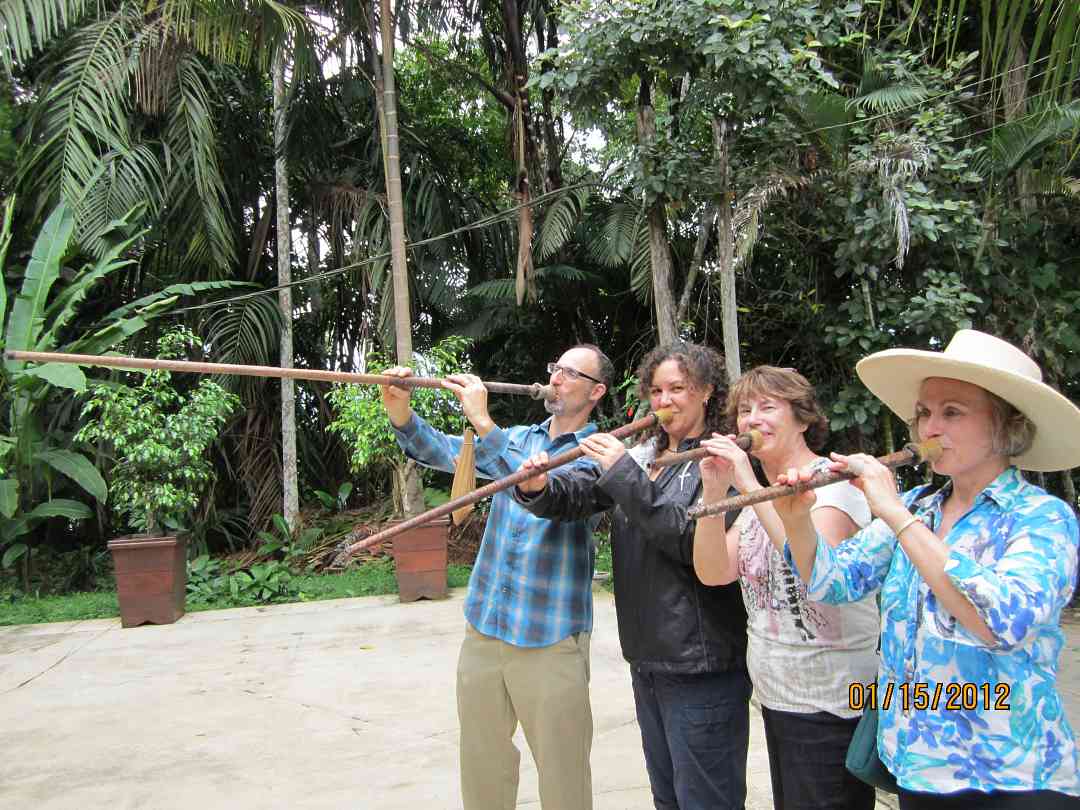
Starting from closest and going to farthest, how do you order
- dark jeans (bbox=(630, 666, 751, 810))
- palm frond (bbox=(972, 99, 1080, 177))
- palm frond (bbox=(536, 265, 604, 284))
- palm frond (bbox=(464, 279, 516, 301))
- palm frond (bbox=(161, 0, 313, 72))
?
1. dark jeans (bbox=(630, 666, 751, 810))
2. palm frond (bbox=(972, 99, 1080, 177))
3. palm frond (bbox=(161, 0, 313, 72))
4. palm frond (bbox=(464, 279, 516, 301))
5. palm frond (bbox=(536, 265, 604, 284))

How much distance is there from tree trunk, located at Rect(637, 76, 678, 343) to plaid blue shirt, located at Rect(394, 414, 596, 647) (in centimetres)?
400

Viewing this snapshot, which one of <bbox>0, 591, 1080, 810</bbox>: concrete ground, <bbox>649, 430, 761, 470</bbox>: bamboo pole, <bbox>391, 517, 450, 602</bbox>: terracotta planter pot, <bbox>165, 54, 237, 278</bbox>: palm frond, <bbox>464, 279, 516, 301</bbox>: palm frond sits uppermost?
<bbox>165, 54, 237, 278</bbox>: palm frond

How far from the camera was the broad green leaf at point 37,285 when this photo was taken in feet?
22.5

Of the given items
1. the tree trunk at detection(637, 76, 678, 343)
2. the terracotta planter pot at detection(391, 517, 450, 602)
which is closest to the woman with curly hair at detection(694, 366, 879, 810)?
the tree trunk at detection(637, 76, 678, 343)

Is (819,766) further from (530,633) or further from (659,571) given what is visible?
(530,633)

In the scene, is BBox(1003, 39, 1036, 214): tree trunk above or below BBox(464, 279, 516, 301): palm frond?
above

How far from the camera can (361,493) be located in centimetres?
943

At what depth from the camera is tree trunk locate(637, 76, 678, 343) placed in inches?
249

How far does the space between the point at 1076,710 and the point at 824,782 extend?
2.79 metres

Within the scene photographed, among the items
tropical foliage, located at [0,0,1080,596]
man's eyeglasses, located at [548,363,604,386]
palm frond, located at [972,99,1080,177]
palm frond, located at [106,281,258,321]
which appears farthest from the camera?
palm frond, located at [106,281,258,321]

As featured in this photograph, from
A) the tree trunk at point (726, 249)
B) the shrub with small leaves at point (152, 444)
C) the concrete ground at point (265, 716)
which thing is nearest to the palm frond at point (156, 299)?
the shrub with small leaves at point (152, 444)

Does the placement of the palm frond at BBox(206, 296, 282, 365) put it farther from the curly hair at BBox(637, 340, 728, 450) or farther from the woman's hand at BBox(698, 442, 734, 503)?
the woman's hand at BBox(698, 442, 734, 503)

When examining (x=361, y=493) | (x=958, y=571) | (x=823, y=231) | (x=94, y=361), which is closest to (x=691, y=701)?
(x=958, y=571)

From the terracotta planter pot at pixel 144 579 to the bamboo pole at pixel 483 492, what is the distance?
4.91 meters
